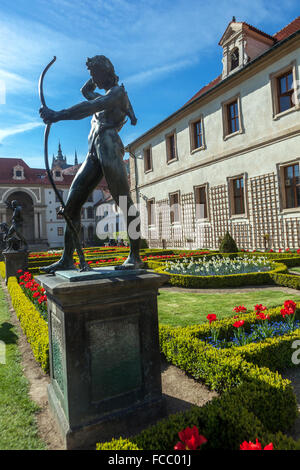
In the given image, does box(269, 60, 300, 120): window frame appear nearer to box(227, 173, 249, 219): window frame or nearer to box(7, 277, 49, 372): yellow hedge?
box(227, 173, 249, 219): window frame

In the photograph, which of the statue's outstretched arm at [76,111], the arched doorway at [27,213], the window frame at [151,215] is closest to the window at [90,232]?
the arched doorway at [27,213]

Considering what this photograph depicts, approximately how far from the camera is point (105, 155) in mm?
2703

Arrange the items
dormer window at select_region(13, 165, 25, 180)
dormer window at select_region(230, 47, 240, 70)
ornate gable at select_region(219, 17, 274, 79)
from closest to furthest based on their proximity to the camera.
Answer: ornate gable at select_region(219, 17, 274, 79) < dormer window at select_region(230, 47, 240, 70) < dormer window at select_region(13, 165, 25, 180)

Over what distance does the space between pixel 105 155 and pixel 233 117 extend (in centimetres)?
1426

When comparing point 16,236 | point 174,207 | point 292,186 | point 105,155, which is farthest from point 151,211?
point 105,155

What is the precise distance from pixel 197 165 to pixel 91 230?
2965 cm

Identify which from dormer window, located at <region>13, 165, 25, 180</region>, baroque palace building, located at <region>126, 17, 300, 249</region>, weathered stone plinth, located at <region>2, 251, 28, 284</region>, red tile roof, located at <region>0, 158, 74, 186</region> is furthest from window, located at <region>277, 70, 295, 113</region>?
dormer window, located at <region>13, 165, 25, 180</region>

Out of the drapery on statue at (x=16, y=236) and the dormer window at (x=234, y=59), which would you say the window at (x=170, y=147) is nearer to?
the dormer window at (x=234, y=59)

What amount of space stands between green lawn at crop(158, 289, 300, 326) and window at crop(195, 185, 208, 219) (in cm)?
1047

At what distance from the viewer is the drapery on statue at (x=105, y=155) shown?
→ 2.71 metres

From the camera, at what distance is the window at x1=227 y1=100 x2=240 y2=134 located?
1490 cm

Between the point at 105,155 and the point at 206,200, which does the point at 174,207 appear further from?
the point at 105,155
